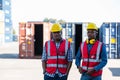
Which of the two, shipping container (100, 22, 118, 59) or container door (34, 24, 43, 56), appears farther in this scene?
container door (34, 24, 43, 56)

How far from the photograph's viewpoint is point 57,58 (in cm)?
565

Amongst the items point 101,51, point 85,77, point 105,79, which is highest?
point 101,51

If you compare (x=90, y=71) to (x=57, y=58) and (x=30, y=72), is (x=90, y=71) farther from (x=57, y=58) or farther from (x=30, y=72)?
(x=30, y=72)

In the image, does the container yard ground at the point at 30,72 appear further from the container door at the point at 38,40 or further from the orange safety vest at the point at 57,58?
the orange safety vest at the point at 57,58

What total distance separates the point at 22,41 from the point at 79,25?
164 inches

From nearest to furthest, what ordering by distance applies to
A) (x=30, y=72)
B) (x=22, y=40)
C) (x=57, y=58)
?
(x=57, y=58), (x=30, y=72), (x=22, y=40)

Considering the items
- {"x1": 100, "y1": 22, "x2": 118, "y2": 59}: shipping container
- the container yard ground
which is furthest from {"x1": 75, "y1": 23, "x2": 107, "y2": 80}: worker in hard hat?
{"x1": 100, "y1": 22, "x2": 118, "y2": 59}: shipping container

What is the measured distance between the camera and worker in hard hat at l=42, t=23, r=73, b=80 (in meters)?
5.61

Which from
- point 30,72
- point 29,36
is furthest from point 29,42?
point 30,72

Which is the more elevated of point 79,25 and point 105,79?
point 79,25

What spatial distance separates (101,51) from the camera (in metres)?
5.61

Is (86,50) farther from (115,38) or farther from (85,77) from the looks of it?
(115,38)

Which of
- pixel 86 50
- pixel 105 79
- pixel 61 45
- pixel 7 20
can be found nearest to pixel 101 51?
pixel 86 50

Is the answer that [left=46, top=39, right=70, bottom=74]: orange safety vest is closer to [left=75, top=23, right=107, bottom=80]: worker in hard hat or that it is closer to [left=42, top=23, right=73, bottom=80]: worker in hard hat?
[left=42, top=23, right=73, bottom=80]: worker in hard hat
